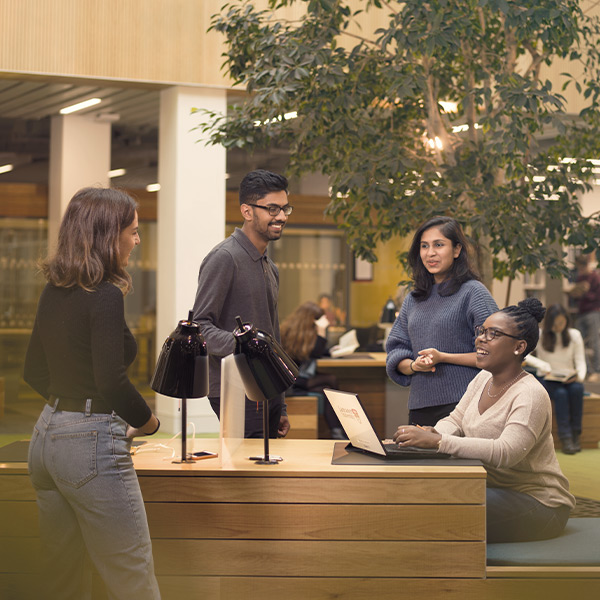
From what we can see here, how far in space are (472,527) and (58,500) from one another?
4.07ft

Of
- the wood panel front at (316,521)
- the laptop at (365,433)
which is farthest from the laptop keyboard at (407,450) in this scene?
the wood panel front at (316,521)

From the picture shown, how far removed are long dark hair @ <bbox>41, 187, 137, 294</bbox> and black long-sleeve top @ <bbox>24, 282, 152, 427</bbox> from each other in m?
0.04

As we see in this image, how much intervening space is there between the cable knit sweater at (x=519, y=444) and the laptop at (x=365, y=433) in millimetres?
90

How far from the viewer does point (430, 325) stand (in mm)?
3684

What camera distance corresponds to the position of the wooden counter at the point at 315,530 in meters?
2.78

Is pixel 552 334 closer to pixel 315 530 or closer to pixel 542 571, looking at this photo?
pixel 542 571

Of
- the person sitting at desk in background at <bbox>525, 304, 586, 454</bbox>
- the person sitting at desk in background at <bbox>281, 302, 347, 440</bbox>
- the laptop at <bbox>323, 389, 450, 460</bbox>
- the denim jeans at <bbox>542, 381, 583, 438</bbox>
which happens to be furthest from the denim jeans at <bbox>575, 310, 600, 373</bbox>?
the laptop at <bbox>323, 389, 450, 460</bbox>

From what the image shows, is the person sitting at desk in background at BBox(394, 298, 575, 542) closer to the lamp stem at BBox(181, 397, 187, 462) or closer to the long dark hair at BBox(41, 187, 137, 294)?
the lamp stem at BBox(181, 397, 187, 462)

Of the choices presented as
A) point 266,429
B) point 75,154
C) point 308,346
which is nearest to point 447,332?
point 266,429

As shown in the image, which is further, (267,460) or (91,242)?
(267,460)

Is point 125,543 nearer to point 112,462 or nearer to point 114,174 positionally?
point 112,462

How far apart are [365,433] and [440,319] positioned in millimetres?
820

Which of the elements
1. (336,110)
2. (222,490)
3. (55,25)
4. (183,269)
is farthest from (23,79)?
(222,490)

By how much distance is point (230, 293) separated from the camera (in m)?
3.46
